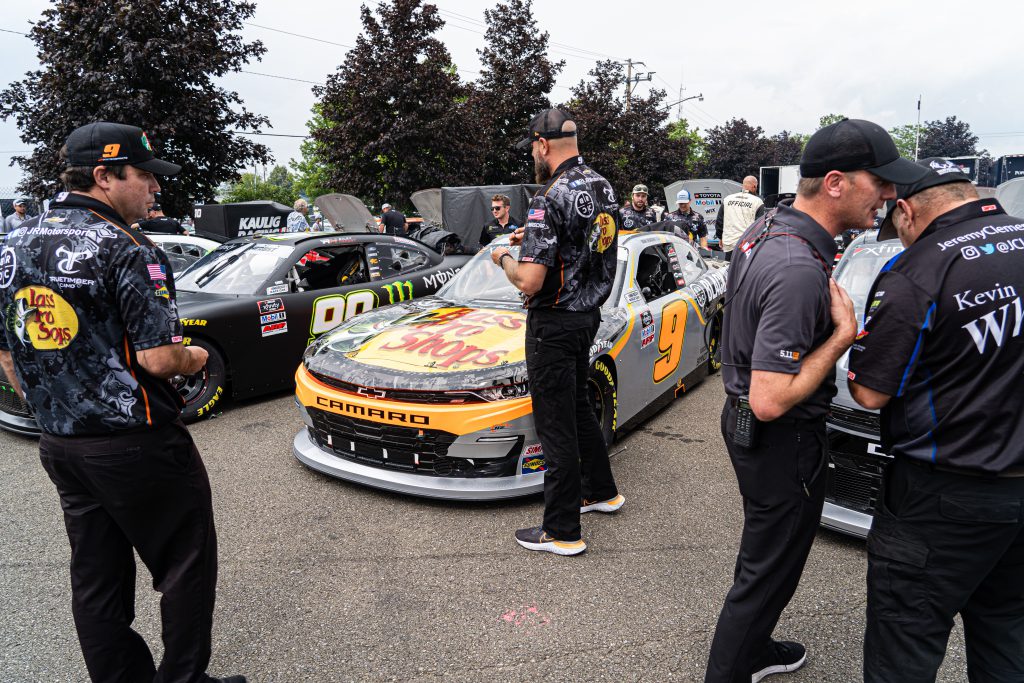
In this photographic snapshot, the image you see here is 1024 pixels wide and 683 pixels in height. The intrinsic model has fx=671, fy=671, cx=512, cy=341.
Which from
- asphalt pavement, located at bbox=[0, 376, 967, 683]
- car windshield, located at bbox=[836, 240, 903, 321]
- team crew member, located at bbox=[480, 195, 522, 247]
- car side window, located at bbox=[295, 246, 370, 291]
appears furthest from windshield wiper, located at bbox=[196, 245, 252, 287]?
car windshield, located at bbox=[836, 240, 903, 321]

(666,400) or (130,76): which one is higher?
(130,76)

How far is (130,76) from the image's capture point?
14883mm

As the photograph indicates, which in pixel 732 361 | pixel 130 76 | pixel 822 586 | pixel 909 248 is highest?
pixel 130 76

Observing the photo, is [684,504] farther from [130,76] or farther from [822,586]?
[130,76]

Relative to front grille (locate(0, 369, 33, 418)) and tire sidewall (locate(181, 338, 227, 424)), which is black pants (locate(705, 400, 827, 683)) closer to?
tire sidewall (locate(181, 338, 227, 424))

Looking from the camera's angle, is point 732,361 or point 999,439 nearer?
point 999,439

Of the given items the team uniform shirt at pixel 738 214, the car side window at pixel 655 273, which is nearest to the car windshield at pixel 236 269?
the car side window at pixel 655 273

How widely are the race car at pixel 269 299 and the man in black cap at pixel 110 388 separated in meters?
3.24

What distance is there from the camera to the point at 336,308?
6.32 meters

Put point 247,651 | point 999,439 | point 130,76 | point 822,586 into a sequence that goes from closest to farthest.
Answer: point 999,439
point 247,651
point 822,586
point 130,76

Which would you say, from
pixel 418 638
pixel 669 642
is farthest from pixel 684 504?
pixel 418 638

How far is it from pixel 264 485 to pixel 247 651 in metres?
1.67

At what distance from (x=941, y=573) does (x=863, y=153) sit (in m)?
1.11

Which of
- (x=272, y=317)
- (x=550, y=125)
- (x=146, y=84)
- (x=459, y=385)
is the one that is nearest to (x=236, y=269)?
(x=272, y=317)
